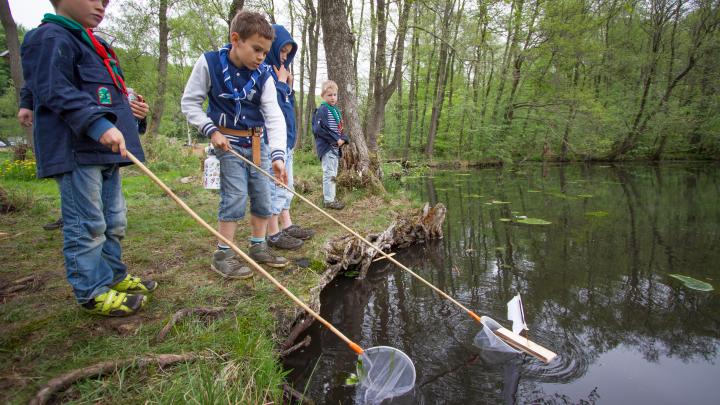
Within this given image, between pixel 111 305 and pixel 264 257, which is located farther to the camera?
pixel 264 257

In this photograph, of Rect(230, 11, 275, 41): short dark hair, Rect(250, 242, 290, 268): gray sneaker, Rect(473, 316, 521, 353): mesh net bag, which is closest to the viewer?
Rect(473, 316, 521, 353): mesh net bag

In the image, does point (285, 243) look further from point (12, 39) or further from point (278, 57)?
point (12, 39)

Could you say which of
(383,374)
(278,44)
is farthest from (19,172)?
(383,374)

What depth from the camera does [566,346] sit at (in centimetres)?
227

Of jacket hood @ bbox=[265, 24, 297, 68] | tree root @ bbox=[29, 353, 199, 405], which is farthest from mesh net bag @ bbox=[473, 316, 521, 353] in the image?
jacket hood @ bbox=[265, 24, 297, 68]

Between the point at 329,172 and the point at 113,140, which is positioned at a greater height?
the point at 113,140

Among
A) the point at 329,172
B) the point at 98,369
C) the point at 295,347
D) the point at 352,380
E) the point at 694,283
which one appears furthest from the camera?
the point at 329,172

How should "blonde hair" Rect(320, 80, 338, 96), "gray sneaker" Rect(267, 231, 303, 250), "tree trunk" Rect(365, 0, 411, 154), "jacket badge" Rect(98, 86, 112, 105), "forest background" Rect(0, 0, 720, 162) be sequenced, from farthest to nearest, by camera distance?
"forest background" Rect(0, 0, 720, 162)
"tree trunk" Rect(365, 0, 411, 154)
"blonde hair" Rect(320, 80, 338, 96)
"gray sneaker" Rect(267, 231, 303, 250)
"jacket badge" Rect(98, 86, 112, 105)

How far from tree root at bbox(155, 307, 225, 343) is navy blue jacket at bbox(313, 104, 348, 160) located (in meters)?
3.40

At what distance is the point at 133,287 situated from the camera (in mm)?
2285

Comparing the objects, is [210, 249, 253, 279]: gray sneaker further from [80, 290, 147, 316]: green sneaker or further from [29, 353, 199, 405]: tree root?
[29, 353, 199, 405]: tree root

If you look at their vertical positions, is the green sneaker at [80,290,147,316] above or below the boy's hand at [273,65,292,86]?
below

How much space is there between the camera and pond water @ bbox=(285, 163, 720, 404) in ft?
6.40

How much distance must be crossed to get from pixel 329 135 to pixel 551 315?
360 cm
